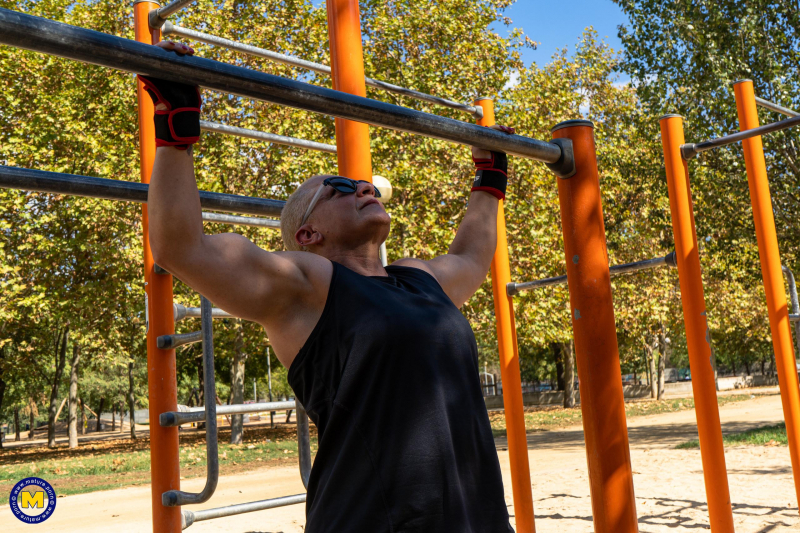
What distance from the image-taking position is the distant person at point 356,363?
1.28 m

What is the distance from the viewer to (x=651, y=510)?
594 cm

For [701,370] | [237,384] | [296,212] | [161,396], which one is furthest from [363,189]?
[237,384]

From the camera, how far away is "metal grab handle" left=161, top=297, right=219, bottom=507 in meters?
2.58

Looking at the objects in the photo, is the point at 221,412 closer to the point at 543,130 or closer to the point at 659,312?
the point at 543,130

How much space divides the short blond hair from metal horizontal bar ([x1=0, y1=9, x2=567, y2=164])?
257 mm

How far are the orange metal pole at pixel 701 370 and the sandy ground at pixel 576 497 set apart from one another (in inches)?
82.1

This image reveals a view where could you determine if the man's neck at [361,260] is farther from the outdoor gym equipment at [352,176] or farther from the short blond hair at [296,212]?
the outdoor gym equipment at [352,176]

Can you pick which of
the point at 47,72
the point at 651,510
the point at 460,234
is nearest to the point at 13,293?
the point at 47,72

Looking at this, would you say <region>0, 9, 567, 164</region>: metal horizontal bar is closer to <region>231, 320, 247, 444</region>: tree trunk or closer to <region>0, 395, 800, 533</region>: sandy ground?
<region>0, 395, 800, 533</region>: sandy ground
